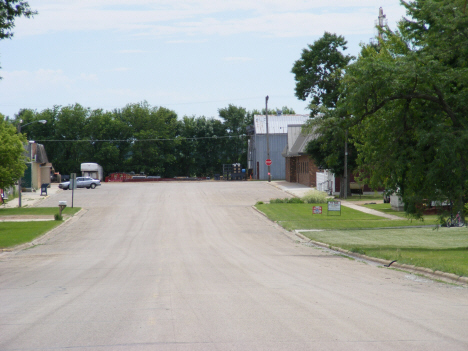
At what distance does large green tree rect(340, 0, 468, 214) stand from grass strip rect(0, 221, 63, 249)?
15.1 m

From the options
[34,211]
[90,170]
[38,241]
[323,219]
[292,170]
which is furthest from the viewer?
[90,170]

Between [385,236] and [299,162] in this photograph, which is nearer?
[385,236]

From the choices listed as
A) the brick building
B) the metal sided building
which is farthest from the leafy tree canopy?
the metal sided building

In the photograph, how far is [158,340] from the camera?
20.1 feet

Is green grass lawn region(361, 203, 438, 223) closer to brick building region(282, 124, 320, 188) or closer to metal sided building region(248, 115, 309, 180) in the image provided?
brick building region(282, 124, 320, 188)

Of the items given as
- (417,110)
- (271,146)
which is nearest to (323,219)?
(417,110)

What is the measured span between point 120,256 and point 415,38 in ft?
44.5

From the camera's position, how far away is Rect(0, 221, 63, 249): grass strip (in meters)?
22.5

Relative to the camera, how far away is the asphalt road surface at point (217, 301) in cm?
620

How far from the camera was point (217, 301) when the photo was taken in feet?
28.6

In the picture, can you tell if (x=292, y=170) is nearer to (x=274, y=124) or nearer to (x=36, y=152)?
(x=274, y=124)

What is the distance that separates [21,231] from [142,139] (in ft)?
193

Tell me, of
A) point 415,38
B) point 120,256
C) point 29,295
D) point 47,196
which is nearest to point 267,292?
point 29,295

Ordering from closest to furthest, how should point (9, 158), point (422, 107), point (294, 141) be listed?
point (422, 107), point (9, 158), point (294, 141)
